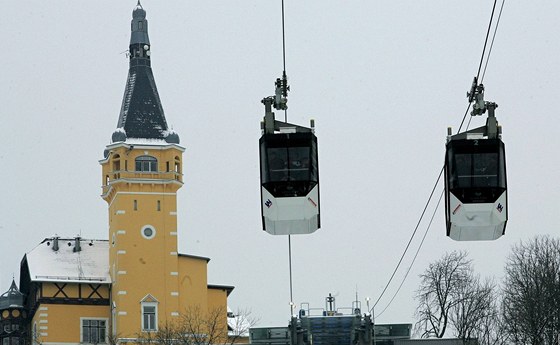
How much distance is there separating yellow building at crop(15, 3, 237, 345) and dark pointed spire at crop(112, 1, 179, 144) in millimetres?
69

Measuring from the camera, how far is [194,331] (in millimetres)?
98375

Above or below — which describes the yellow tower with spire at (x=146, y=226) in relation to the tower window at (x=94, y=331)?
above

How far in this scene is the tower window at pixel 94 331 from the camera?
114 metres

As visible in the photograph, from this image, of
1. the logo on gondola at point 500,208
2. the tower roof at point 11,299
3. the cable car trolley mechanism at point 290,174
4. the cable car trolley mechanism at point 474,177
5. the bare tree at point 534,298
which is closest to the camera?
the cable car trolley mechanism at point 290,174

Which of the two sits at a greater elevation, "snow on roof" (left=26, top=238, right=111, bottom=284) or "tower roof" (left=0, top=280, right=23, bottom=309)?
"snow on roof" (left=26, top=238, right=111, bottom=284)

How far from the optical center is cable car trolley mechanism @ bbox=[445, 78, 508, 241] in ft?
119

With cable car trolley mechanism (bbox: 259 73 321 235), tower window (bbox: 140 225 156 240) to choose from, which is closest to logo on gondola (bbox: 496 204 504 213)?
cable car trolley mechanism (bbox: 259 73 321 235)

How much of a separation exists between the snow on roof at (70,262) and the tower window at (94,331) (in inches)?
113

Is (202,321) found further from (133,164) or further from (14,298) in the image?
(14,298)

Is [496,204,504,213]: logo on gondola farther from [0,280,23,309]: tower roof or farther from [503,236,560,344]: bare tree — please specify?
[0,280,23,309]: tower roof

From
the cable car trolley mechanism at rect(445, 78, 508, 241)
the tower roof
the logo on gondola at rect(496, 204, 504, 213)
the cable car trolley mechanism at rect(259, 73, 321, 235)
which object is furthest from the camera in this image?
A: the tower roof

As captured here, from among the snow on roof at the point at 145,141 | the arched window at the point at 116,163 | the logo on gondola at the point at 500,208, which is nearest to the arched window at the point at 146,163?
the snow on roof at the point at 145,141

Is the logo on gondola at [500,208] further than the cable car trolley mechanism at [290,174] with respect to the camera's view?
Yes

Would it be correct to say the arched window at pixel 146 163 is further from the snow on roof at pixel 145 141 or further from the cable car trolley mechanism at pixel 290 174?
the cable car trolley mechanism at pixel 290 174
